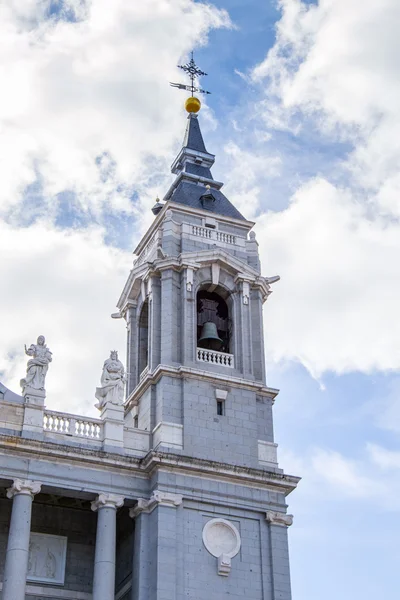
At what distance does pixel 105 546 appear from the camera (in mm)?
32938

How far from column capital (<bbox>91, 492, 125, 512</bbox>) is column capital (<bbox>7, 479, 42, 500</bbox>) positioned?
1892 millimetres

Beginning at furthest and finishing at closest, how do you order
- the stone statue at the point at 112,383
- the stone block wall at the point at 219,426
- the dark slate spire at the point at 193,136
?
the dark slate spire at the point at 193,136, the stone statue at the point at 112,383, the stone block wall at the point at 219,426

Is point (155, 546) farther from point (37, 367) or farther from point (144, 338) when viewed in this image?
point (144, 338)

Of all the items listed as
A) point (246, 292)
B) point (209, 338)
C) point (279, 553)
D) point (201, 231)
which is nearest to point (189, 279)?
point (209, 338)

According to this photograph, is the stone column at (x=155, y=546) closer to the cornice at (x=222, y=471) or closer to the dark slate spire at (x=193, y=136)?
the cornice at (x=222, y=471)

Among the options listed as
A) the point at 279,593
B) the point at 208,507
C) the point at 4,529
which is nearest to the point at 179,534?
the point at 208,507

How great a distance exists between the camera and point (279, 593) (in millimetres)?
33844

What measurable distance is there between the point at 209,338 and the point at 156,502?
7.18 metres

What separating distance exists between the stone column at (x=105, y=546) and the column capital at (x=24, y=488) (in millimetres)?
2000

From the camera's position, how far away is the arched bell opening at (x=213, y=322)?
128 ft

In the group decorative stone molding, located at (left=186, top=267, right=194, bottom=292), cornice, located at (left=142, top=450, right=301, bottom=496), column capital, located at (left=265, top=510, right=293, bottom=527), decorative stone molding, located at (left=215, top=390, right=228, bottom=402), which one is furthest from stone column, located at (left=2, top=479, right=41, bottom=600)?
decorative stone molding, located at (left=186, top=267, right=194, bottom=292)

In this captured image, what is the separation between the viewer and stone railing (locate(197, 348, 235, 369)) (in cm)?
3781

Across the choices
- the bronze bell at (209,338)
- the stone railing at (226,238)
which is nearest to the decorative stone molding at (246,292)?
the bronze bell at (209,338)

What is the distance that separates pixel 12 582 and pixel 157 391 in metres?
8.41
